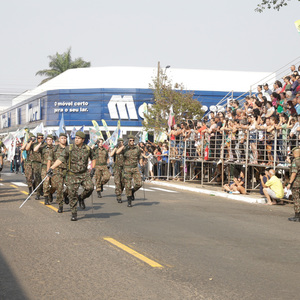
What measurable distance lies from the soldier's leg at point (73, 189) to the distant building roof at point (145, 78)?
148 feet

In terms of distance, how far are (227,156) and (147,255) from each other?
1437 centimetres

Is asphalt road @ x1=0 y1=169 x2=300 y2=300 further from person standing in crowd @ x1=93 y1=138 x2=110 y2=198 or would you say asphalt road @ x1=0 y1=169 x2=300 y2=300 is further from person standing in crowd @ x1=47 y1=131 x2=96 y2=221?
person standing in crowd @ x1=93 y1=138 x2=110 y2=198

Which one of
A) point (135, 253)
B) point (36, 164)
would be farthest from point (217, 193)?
point (135, 253)

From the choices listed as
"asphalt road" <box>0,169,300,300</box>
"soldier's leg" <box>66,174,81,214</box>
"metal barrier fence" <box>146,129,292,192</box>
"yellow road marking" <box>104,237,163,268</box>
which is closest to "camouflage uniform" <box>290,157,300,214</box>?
"asphalt road" <box>0,169,300,300</box>

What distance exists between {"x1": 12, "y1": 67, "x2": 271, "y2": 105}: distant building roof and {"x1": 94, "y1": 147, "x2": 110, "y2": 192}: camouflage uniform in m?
38.3

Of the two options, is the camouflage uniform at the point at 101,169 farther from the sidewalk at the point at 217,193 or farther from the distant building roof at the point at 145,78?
the distant building roof at the point at 145,78

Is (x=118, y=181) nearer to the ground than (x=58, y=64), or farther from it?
nearer to the ground

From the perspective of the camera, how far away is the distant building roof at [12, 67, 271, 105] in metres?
56.9

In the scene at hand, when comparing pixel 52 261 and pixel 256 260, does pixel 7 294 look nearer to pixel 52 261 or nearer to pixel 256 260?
pixel 52 261

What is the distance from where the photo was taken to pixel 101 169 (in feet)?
60.5

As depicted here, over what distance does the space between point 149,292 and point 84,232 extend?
437 cm

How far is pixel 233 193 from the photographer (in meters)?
20.4

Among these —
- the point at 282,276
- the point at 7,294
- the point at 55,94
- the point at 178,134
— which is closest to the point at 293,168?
the point at 282,276

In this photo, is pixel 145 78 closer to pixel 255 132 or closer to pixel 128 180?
pixel 255 132
